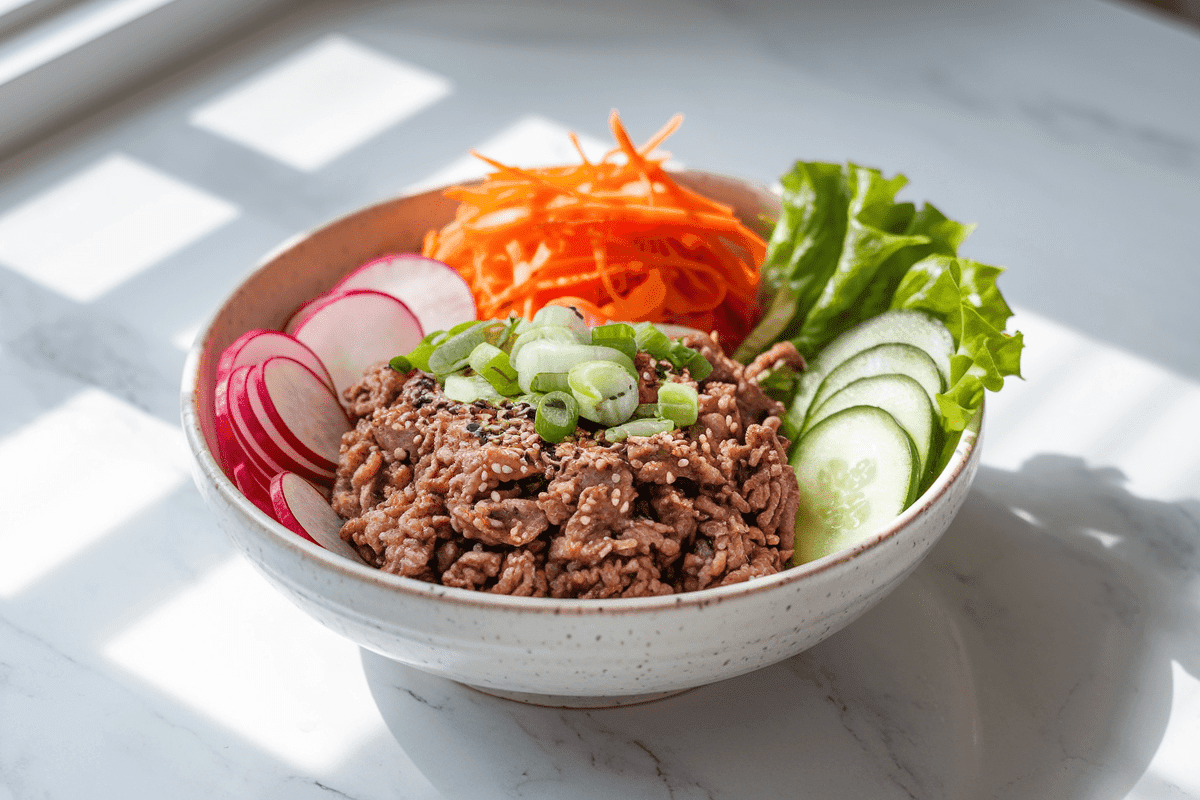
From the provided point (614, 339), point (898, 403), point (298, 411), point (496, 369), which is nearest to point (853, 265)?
point (898, 403)

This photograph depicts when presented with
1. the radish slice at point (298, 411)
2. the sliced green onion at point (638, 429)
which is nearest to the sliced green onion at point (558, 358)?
the sliced green onion at point (638, 429)

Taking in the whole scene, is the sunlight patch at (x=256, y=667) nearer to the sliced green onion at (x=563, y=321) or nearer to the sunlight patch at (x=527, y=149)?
the sliced green onion at (x=563, y=321)

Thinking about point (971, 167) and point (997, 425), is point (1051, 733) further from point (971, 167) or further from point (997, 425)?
point (971, 167)

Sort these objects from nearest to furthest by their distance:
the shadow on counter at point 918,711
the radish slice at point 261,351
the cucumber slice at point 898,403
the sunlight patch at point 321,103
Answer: the shadow on counter at point 918,711, the cucumber slice at point 898,403, the radish slice at point 261,351, the sunlight patch at point 321,103

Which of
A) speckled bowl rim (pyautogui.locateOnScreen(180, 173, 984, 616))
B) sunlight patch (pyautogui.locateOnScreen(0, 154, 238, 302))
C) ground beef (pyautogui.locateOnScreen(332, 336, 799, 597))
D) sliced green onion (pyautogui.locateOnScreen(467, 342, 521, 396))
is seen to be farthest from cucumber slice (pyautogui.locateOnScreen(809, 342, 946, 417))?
sunlight patch (pyautogui.locateOnScreen(0, 154, 238, 302))

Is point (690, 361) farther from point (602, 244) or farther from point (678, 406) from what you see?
point (602, 244)

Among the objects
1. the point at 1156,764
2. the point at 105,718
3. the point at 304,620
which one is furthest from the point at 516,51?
the point at 1156,764

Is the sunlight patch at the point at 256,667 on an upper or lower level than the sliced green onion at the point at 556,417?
lower
